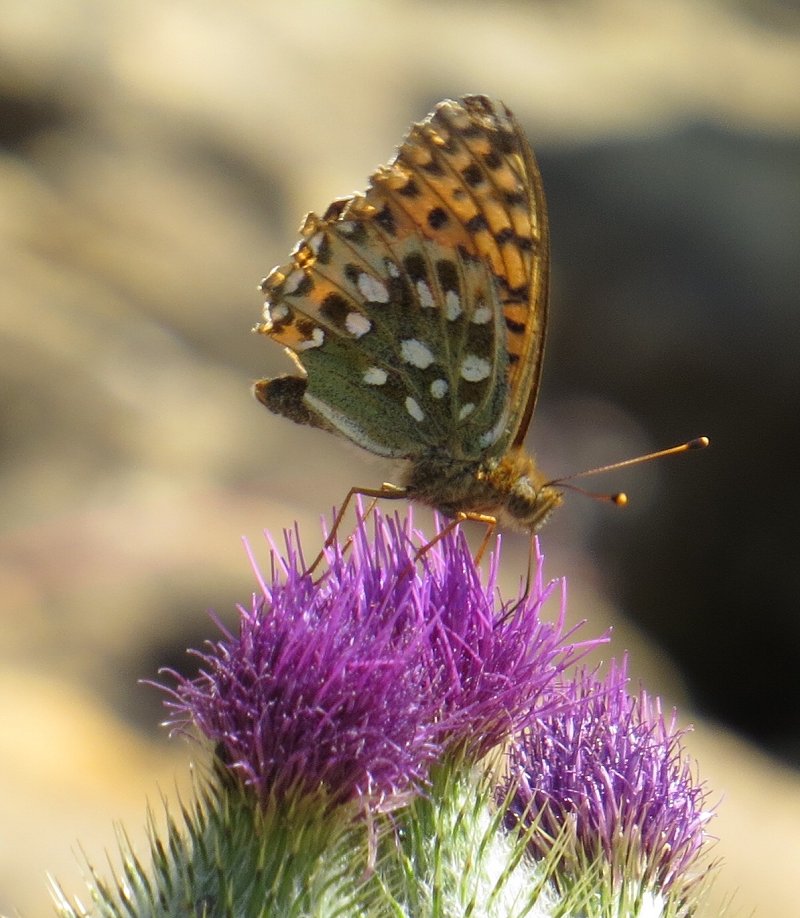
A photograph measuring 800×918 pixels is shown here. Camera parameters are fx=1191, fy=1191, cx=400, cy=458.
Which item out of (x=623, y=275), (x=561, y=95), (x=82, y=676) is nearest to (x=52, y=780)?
(x=82, y=676)

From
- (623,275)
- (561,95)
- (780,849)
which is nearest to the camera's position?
(780,849)

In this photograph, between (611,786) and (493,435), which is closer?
(611,786)

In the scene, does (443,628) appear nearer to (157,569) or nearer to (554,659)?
(554,659)

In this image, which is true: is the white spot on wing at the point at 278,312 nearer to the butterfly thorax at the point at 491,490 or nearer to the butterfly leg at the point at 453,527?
the butterfly thorax at the point at 491,490

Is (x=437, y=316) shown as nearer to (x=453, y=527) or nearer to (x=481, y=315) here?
(x=481, y=315)

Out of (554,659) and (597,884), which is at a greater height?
(554,659)

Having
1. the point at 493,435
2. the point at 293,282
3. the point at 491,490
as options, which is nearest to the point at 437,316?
the point at 493,435

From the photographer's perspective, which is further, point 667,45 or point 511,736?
point 667,45
